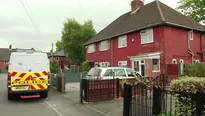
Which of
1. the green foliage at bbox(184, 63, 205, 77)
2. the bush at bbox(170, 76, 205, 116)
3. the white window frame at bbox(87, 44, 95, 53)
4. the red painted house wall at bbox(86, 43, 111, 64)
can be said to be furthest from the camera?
the white window frame at bbox(87, 44, 95, 53)

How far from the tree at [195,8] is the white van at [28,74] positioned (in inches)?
1126

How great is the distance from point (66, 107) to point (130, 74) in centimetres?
536

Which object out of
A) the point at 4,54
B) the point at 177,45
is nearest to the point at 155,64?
the point at 177,45

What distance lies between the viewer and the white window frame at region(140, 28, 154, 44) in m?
20.3

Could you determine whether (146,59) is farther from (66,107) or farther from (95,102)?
(66,107)

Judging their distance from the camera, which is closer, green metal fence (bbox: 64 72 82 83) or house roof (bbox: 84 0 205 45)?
house roof (bbox: 84 0 205 45)

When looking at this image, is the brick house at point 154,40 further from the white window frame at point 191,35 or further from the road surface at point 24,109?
the road surface at point 24,109

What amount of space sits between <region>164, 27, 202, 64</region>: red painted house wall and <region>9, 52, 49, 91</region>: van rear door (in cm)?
1114

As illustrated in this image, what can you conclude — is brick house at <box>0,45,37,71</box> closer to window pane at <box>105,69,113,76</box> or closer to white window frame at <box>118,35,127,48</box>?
white window frame at <box>118,35,127,48</box>

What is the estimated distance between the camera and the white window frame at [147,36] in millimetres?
20266

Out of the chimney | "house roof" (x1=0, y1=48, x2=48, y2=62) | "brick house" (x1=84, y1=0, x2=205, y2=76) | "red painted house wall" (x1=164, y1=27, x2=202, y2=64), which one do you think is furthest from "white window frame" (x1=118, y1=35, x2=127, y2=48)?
"house roof" (x1=0, y1=48, x2=48, y2=62)

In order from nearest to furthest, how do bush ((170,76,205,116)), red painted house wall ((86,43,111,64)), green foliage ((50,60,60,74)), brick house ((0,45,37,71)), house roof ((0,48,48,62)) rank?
1. bush ((170,76,205,116))
2. green foliage ((50,60,60,74))
3. red painted house wall ((86,43,111,64))
4. brick house ((0,45,37,71))
5. house roof ((0,48,48,62))

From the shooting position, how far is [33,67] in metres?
11.7

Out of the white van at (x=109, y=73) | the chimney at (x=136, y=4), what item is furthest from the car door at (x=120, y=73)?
the chimney at (x=136, y=4)
